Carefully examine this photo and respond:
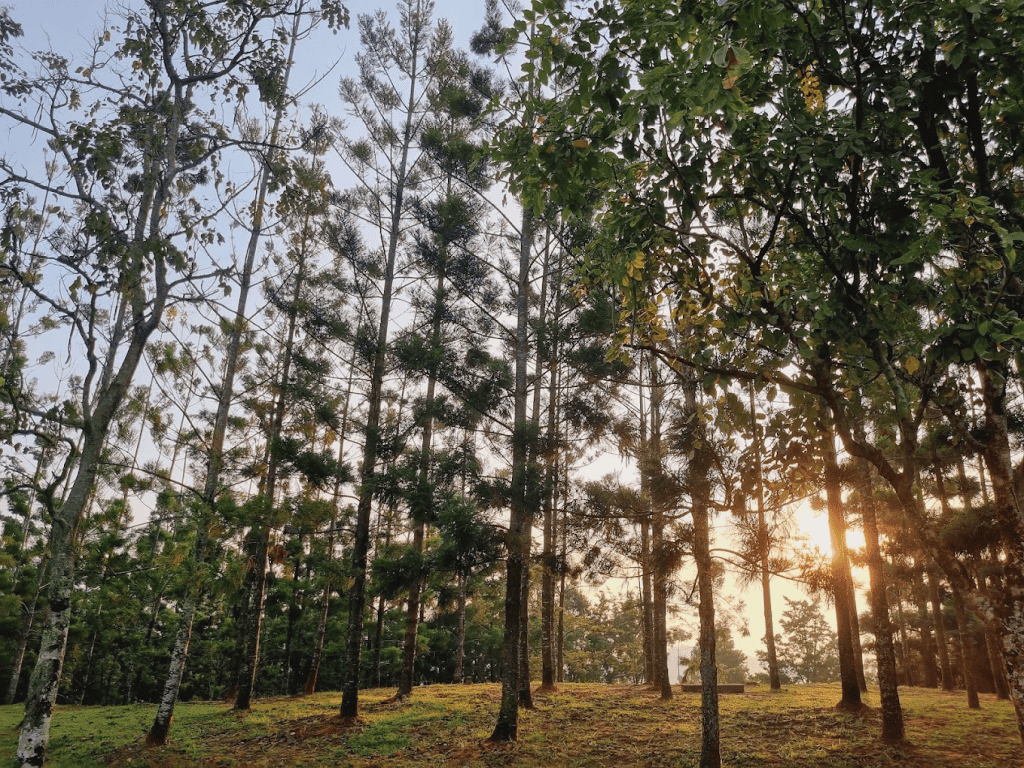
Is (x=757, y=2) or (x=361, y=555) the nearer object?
(x=757, y=2)

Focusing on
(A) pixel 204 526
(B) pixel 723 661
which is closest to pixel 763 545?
(A) pixel 204 526

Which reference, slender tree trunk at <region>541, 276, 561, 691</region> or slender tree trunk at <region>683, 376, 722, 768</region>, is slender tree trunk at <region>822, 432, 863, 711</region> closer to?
slender tree trunk at <region>683, 376, 722, 768</region>

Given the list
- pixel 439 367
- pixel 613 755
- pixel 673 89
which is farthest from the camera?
pixel 439 367

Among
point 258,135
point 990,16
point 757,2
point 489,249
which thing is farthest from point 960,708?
point 258,135

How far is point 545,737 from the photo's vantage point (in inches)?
370

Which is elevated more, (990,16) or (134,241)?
(134,241)

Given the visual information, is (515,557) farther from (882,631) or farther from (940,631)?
(940,631)

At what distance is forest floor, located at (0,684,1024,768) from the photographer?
8156 millimetres

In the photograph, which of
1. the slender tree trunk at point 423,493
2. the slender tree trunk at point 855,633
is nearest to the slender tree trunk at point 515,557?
the slender tree trunk at point 423,493

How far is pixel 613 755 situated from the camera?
8.44 m

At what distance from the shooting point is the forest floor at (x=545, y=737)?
26.8 feet

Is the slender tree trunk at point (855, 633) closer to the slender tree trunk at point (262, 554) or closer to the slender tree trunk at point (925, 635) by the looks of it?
the slender tree trunk at point (925, 635)

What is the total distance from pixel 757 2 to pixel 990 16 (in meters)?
1.35

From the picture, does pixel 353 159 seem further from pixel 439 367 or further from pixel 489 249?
pixel 439 367
